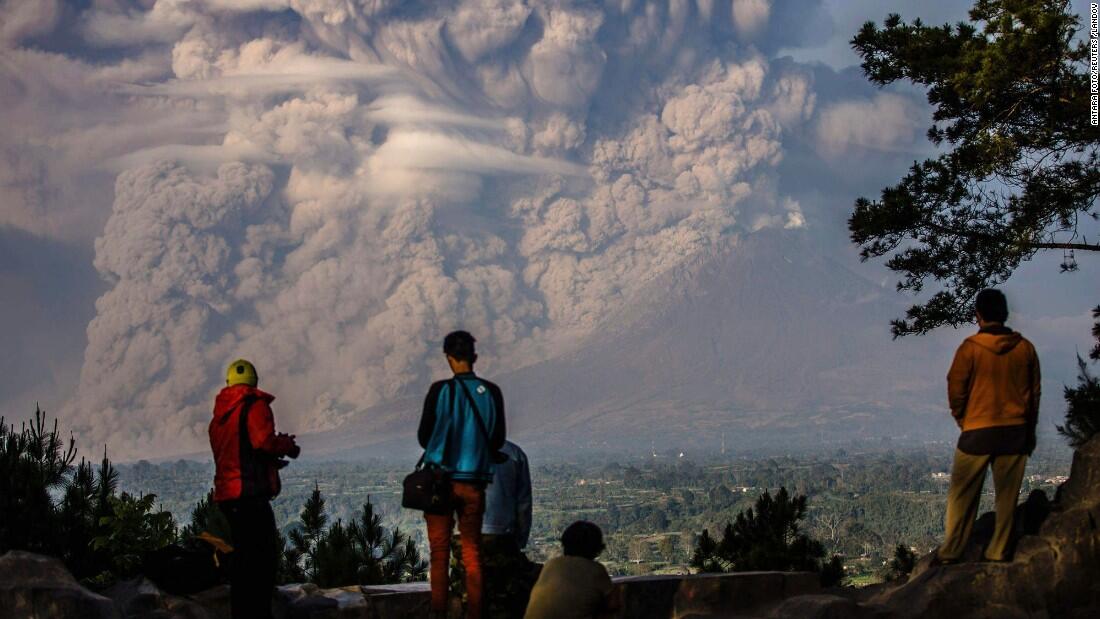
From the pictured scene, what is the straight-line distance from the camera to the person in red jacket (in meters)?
8.69

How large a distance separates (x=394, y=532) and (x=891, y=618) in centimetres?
1040

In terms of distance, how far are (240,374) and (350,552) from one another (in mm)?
8829

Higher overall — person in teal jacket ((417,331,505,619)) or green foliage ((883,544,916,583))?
person in teal jacket ((417,331,505,619))

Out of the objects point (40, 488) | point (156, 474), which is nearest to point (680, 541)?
point (40, 488)

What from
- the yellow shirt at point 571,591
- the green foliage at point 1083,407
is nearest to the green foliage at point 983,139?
the green foliage at point 1083,407

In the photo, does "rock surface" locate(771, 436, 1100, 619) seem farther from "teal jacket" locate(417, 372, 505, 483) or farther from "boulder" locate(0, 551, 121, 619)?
"boulder" locate(0, 551, 121, 619)

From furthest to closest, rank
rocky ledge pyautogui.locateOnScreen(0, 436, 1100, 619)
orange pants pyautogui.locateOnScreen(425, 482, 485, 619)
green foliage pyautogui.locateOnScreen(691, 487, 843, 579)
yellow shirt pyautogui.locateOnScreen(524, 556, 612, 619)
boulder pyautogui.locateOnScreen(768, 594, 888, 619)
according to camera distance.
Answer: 1. green foliage pyautogui.locateOnScreen(691, 487, 843, 579)
2. boulder pyautogui.locateOnScreen(768, 594, 888, 619)
3. rocky ledge pyautogui.locateOnScreen(0, 436, 1100, 619)
4. orange pants pyautogui.locateOnScreen(425, 482, 485, 619)
5. yellow shirt pyautogui.locateOnScreen(524, 556, 612, 619)

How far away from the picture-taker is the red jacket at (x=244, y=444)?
8.67 metres

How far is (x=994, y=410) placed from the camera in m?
9.91

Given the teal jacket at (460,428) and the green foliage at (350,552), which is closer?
the teal jacket at (460,428)

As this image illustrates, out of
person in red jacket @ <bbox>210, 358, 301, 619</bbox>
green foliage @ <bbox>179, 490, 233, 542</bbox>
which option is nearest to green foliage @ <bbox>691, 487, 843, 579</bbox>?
green foliage @ <bbox>179, 490, 233, 542</bbox>

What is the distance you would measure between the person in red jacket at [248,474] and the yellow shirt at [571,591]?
2085 millimetres

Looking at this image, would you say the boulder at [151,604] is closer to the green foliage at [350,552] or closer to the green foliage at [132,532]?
the green foliage at [132,532]

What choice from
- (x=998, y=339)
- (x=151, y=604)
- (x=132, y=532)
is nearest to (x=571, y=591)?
(x=151, y=604)
